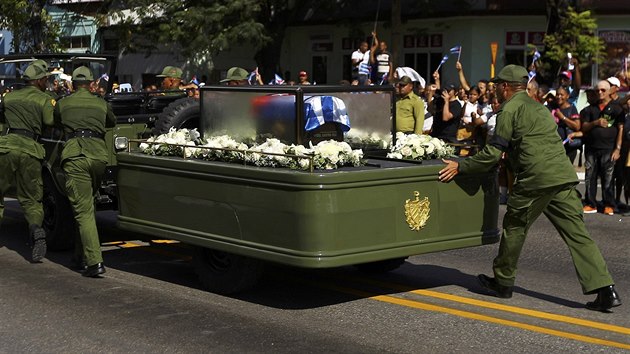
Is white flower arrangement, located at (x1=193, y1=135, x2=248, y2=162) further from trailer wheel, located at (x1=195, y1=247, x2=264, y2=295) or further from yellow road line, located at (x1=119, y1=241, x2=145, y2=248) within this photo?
yellow road line, located at (x1=119, y1=241, x2=145, y2=248)

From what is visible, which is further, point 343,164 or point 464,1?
point 464,1

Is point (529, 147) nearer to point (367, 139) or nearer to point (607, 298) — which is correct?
point (607, 298)

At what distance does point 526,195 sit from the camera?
7.74m

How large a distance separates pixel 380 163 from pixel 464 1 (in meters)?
22.7

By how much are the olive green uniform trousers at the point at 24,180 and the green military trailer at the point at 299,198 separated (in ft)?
4.49

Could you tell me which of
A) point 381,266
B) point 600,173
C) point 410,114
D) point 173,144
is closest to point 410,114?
point 410,114

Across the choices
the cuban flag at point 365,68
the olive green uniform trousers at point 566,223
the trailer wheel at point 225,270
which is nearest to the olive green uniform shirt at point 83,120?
the trailer wheel at point 225,270

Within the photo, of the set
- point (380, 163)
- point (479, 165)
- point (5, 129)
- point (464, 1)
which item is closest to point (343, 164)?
point (380, 163)

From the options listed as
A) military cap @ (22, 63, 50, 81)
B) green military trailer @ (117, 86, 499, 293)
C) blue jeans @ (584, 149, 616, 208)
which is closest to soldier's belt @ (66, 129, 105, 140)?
green military trailer @ (117, 86, 499, 293)

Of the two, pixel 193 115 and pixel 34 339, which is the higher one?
pixel 193 115

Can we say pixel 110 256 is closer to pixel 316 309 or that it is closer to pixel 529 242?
pixel 316 309

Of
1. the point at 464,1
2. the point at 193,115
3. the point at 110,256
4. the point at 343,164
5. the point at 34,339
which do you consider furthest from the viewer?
the point at 464,1

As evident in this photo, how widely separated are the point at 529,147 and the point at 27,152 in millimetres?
5087

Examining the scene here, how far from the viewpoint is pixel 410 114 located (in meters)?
12.7
